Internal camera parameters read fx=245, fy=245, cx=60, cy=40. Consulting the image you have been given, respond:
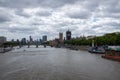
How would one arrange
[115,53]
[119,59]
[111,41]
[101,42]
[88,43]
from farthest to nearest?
[88,43], [101,42], [111,41], [115,53], [119,59]

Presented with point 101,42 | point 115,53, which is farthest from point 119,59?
point 101,42

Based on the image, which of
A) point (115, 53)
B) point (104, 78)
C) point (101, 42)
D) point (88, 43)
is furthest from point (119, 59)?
point (88, 43)

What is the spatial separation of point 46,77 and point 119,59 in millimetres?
29507

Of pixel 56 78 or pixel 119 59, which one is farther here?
pixel 119 59

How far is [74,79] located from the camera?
33.8 metres

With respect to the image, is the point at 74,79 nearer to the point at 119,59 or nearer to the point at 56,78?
the point at 56,78

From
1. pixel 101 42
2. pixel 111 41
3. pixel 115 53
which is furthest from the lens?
pixel 101 42

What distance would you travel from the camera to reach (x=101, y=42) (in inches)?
5276

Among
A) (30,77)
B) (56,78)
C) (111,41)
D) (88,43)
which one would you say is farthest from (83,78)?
(88,43)

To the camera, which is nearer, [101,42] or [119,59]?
[119,59]

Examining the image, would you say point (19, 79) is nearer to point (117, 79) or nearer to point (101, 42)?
point (117, 79)

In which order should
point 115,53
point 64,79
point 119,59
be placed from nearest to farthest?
point 64,79
point 119,59
point 115,53

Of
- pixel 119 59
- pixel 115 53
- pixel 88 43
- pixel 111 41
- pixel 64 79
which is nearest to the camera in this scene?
pixel 64 79

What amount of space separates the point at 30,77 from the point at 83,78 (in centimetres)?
764
